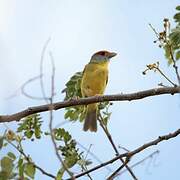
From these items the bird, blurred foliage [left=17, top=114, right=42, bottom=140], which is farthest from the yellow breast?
blurred foliage [left=17, top=114, right=42, bottom=140]

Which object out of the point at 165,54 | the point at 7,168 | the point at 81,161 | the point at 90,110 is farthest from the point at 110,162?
the point at 90,110

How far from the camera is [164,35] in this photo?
288 cm

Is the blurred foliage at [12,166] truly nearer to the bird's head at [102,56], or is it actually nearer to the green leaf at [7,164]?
the green leaf at [7,164]

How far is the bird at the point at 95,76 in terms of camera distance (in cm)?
471

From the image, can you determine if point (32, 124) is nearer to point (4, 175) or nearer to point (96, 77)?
point (4, 175)

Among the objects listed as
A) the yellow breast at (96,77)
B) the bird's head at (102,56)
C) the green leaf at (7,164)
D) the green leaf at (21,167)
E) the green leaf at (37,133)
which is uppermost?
the bird's head at (102,56)

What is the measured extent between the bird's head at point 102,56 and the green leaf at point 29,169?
277 centimetres

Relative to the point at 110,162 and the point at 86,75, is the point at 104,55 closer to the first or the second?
the point at 86,75

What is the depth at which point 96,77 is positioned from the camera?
5.02 meters

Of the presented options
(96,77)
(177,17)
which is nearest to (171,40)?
(177,17)

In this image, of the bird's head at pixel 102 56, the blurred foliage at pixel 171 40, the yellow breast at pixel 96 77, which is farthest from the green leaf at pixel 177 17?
the bird's head at pixel 102 56

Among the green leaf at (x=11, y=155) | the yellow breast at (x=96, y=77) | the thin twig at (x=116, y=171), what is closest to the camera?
the thin twig at (x=116, y=171)

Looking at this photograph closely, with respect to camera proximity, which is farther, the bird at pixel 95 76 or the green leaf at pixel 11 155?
the bird at pixel 95 76

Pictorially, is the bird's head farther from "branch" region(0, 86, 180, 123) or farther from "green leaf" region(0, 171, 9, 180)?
"green leaf" region(0, 171, 9, 180)
